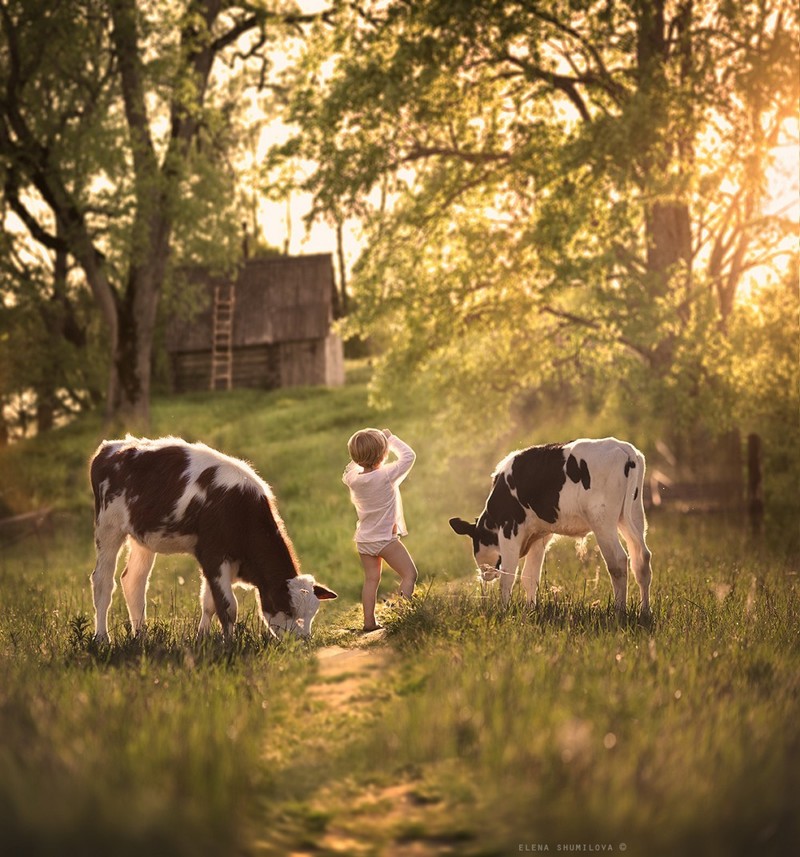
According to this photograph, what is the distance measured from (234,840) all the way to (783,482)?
17.6 m

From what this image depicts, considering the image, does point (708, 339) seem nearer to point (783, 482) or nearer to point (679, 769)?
point (783, 482)

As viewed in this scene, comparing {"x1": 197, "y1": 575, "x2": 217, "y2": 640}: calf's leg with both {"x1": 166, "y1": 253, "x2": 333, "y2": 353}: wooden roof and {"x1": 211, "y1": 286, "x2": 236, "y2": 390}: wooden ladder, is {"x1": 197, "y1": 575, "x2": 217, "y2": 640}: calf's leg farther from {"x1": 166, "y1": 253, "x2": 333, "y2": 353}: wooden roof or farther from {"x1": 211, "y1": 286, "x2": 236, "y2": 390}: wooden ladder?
{"x1": 211, "y1": 286, "x2": 236, "y2": 390}: wooden ladder

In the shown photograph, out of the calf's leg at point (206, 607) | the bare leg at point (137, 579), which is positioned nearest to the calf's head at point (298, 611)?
the calf's leg at point (206, 607)

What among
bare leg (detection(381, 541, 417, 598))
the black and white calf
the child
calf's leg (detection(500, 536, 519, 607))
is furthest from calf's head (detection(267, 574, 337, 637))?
calf's leg (detection(500, 536, 519, 607))

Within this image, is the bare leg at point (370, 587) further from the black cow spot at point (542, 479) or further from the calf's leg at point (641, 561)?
the calf's leg at point (641, 561)

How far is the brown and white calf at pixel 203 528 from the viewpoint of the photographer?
8.41 meters

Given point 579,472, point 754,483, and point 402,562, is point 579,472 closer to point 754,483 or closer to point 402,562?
point 402,562

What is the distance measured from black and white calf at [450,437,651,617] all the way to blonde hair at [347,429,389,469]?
142 centimetres

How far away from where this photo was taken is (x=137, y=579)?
373 inches

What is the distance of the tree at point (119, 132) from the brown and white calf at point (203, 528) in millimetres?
17978

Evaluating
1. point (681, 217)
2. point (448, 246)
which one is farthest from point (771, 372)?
point (448, 246)

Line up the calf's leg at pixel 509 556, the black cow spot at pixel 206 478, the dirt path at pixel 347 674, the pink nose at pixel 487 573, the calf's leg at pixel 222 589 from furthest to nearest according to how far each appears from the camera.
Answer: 1. the pink nose at pixel 487 573
2. the calf's leg at pixel 509 556
3. the black cow spot at pixel 206 478
4. the calf's leg at pixel 222 589
5. the dirt path at pixel 347 674

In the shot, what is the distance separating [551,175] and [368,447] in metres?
11.2

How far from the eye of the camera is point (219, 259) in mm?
31500
